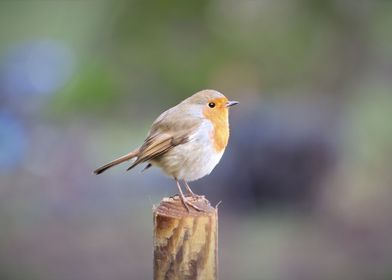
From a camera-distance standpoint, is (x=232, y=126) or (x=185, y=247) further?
(x=232, y=126)

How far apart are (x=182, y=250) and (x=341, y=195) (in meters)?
6.87

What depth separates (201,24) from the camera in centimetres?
902

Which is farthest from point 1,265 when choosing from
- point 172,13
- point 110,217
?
point 172,13

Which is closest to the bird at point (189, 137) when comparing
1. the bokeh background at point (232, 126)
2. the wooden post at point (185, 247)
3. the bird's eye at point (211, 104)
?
the bird's eye at point (211, 104)

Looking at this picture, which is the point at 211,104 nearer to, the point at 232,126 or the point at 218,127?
the point at 218,127

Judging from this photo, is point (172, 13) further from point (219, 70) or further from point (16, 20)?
point (16, 20)

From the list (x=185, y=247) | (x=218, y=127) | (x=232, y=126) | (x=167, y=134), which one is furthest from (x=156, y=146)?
(x=232, y=126)

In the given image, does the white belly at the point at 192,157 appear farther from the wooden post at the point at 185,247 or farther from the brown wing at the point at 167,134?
the wooden post at the point at 185,247

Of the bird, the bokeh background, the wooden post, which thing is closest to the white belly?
the bird

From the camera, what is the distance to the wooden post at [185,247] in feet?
8.95

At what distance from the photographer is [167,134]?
3.67 m

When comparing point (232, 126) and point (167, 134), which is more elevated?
point (232, 126)

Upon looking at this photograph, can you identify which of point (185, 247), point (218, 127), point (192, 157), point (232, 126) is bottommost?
point (185, 247)

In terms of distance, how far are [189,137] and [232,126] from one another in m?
6.00
